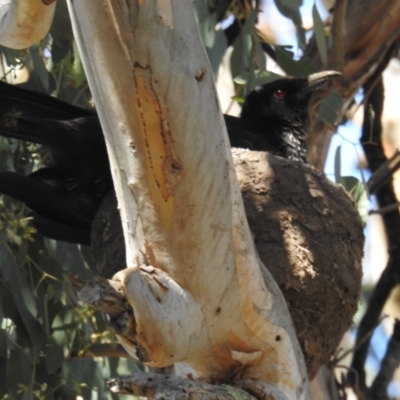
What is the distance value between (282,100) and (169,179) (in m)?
2.08

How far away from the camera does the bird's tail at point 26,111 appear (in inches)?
116

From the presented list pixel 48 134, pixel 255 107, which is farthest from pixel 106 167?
pixel 255 107

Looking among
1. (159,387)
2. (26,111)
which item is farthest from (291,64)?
(159,387)

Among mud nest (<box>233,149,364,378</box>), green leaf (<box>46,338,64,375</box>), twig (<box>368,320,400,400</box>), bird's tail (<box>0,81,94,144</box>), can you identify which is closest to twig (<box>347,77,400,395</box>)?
twig (<box>368,320,400,400</box>)

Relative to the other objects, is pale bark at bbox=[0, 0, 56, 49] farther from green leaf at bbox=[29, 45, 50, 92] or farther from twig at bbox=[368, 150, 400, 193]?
twig at bbox=[368, 150, 400, 193]

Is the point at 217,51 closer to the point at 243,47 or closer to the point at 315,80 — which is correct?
the point at 243,47

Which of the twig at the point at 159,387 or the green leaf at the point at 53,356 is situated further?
the green leaf at the point at 53,356

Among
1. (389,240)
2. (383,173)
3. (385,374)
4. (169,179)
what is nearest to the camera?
(169,179)

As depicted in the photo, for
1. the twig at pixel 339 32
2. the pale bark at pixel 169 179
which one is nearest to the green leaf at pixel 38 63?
the twig at pixel 339 32

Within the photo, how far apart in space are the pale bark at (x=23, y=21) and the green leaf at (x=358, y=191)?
5.50 ft

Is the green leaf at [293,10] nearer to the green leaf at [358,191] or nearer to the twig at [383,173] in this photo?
the green leaf at [358,191]

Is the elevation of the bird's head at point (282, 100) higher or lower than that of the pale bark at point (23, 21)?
higher

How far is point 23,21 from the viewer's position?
2.37 m

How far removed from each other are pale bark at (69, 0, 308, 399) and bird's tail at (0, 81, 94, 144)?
37.8 inches
